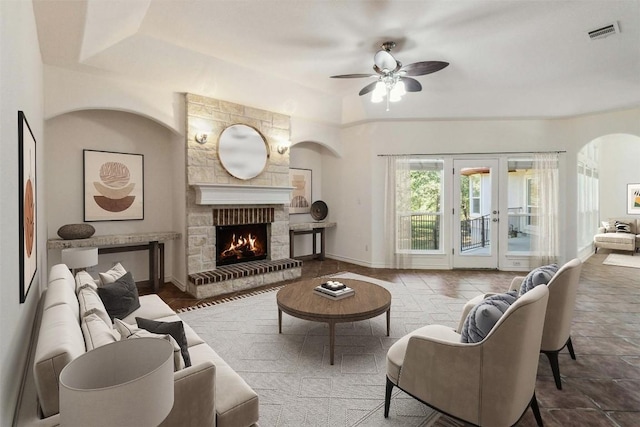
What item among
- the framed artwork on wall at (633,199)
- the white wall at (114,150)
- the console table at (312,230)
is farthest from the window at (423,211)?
the framed artwork on wall at (633,199)

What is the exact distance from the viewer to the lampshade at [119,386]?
0.80 metres

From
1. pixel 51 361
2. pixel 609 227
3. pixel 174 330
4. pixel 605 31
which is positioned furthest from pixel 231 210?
pixel 609 227

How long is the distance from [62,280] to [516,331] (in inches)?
112

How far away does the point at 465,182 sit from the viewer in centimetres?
611

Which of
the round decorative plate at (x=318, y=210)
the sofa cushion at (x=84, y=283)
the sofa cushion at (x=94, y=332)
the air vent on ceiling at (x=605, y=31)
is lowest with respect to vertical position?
the sofa cushion at (x=94, y=332)

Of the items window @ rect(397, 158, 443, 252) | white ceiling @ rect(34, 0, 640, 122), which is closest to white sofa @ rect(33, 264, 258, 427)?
white ceiling @ rect(34, 0, 640, 122)

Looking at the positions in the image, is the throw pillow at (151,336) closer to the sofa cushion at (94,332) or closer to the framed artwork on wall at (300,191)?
the sofa cushion at (94,332)

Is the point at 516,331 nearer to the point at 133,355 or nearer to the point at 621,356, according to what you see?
the point at 133,355

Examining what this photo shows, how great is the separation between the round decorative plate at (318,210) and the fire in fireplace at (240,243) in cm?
165

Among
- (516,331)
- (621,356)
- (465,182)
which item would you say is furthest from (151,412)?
(465,182)

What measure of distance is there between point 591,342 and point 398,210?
363cm

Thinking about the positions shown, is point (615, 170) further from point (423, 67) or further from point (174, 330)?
point (174, 330)

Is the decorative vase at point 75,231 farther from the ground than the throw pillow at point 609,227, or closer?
farther from the ground

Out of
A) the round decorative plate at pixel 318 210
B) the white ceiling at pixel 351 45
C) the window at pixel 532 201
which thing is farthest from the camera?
the round decorative plate at pixel 318 210
